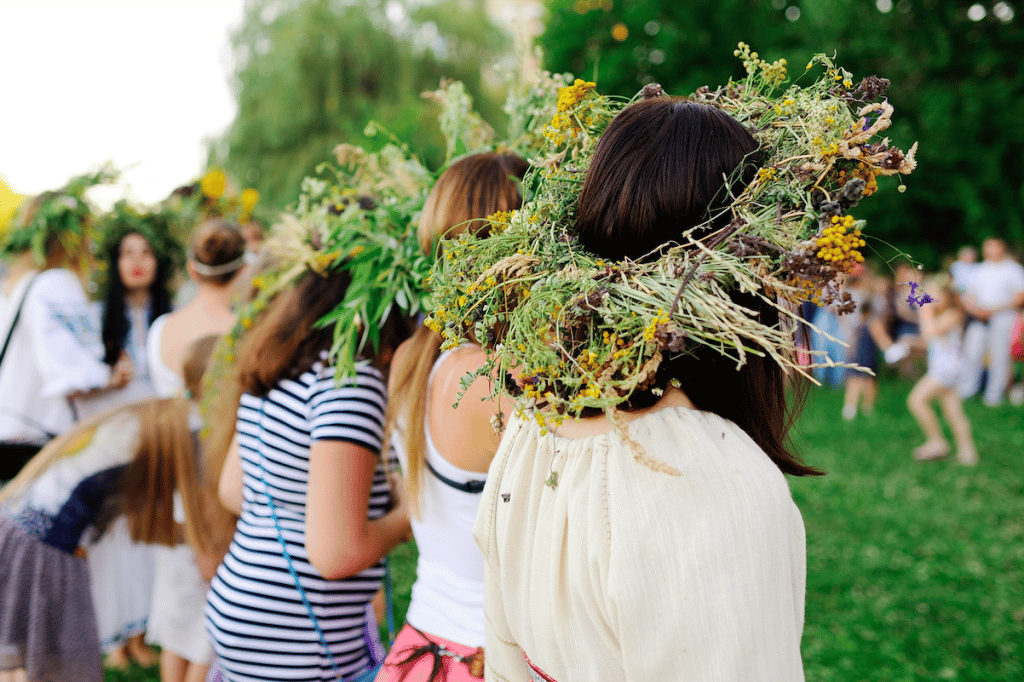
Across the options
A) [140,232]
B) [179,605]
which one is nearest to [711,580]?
[179,605]

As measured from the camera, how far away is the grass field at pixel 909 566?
3.55m

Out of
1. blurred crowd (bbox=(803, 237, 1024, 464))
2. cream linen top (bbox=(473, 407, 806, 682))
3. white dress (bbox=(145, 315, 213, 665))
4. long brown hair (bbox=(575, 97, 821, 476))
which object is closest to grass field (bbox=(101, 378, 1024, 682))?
blurred crowd (bbox=(803, 237, 1024, 464))

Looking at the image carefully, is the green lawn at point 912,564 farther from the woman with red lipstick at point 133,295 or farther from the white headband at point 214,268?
the woman with red lipstick at point 133,295

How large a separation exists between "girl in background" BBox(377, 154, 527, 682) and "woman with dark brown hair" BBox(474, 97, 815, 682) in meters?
0.23

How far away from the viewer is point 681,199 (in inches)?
43.1

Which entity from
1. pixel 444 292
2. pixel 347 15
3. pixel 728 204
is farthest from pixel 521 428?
pixel 347 15

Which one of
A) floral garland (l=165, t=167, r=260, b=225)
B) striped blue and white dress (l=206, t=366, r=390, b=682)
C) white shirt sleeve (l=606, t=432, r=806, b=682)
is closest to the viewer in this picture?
white shirt sleeve (l=606, t=432, r=806, b=682)

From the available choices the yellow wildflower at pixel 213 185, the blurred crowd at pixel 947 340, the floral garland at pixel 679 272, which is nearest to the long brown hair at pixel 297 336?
the floral garland at pixel 679 272

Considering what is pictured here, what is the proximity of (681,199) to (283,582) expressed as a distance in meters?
1.46

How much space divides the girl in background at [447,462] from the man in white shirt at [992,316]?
385 inches

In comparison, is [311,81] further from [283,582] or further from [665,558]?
[665,558]

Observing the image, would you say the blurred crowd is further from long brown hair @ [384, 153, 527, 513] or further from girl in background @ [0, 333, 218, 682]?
girl in background @ [0, 333, 218, 682]

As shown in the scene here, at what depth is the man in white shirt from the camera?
9.27m

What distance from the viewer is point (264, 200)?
1545 cm
